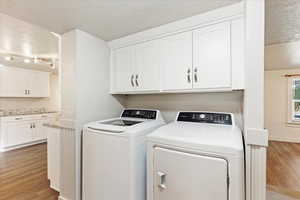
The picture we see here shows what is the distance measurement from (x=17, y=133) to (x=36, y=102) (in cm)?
134

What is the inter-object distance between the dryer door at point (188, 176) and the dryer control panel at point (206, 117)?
0.67m

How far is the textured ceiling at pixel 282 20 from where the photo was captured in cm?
156

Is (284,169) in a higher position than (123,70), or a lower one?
lower

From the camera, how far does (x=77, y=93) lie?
1747 millimetres

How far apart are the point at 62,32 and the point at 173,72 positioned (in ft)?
4.51

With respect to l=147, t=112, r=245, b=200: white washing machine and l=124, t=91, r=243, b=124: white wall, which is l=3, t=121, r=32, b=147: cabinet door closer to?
l=124, t=91, r=243, b=124: white wall

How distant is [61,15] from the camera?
1.49 meters

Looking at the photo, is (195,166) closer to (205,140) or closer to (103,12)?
(205,140)

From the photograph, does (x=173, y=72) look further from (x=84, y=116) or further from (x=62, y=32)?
(x=62, y=32)

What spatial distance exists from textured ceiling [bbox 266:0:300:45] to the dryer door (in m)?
1.64

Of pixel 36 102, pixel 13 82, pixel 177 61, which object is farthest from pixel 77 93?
pixel 36 102

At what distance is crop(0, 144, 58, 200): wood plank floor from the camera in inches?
82.7

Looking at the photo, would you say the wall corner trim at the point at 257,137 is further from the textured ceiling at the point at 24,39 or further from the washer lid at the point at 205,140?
→ the textured ceiling at the point at 24,39

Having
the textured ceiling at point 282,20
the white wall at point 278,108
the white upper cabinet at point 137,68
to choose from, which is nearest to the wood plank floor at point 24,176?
the white upper cabinet at point 137,68
